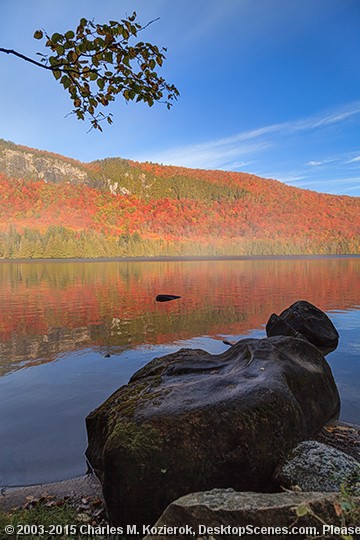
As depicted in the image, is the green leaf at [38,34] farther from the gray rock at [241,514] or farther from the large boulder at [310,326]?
the large boulder at [310,326]

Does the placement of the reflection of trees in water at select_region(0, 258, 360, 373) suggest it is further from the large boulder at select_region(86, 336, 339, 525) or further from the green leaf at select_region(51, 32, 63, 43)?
the green leaf at select_region(51, 32, 63, 43)

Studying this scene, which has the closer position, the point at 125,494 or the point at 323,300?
the point at 125,494

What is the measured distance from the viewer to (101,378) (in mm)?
13078

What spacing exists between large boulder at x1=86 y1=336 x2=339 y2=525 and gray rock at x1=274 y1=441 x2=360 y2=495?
20 cm

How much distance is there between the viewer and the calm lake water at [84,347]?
8586mm

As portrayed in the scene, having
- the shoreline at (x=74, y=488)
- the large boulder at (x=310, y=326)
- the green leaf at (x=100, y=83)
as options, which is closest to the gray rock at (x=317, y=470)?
the shoreline at (x=74, y=488)

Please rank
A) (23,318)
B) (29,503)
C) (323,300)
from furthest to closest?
(323,300), (23,318), (29,503)

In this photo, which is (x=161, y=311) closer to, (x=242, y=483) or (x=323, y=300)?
(x=323, y=300)

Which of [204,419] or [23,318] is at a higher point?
[204,419]

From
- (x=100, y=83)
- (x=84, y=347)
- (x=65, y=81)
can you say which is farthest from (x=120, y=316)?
(x=100, y=83)

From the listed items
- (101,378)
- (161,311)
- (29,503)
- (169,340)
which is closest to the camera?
(29,503)

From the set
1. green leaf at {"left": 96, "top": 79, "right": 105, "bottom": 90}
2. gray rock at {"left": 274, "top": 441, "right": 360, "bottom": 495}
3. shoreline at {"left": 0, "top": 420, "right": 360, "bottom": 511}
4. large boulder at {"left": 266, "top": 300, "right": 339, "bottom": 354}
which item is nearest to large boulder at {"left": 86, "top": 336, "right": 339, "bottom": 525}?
gray rock at {"left": 274, "top": 441, "right": 360, "bottom": 495}

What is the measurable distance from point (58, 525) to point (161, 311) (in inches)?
902

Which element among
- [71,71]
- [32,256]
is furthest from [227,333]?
[32,256]
